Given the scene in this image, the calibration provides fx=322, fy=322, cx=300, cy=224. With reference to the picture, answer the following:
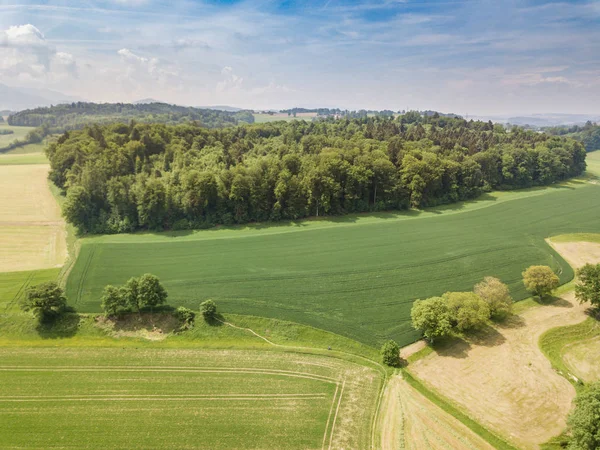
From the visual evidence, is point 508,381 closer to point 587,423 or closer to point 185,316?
point 587,423

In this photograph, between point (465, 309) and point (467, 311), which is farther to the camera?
point (465, 309)

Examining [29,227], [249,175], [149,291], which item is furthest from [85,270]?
[249,175]

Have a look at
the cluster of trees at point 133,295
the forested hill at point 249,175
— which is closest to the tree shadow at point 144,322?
the cluster of trees at point 133,295

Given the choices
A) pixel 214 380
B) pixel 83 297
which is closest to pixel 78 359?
pixel 83 297

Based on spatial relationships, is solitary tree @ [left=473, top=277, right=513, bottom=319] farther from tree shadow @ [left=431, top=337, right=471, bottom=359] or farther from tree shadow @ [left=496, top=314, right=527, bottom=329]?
tree shadow @ [left=431, top=337, right=471, bottom=359]

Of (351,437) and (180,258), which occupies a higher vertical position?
(180,258)

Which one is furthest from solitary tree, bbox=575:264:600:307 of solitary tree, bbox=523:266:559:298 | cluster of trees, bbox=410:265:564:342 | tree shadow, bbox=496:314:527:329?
tree shadow, bbox=496:314:527:329

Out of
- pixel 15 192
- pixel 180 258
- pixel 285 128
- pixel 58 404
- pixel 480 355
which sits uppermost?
pixel 285 128

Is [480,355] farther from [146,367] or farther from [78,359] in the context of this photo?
[78,359]
